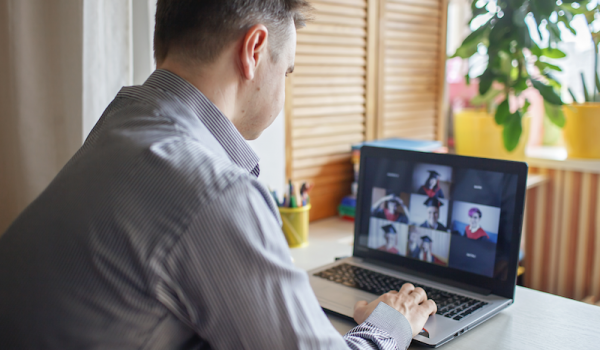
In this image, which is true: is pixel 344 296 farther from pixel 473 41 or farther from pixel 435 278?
pixel 473 41

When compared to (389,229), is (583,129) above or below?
above

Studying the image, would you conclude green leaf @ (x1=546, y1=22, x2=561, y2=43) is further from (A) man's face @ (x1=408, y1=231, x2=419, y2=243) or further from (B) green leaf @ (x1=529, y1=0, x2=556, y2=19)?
(A) man's face @ (x1=408, y1=231, x2=419, y2=243)

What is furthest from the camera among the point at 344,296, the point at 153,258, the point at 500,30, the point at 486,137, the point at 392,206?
the point at 486,137

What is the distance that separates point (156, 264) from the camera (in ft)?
1.76

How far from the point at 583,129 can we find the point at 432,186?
1.13 m

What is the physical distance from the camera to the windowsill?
187cm

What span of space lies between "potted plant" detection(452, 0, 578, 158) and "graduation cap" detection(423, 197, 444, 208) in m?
0.87

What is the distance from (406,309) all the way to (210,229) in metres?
0.45

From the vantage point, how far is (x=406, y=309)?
2.81ft

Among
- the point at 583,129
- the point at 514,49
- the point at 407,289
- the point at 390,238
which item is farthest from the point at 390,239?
the point at 583,129

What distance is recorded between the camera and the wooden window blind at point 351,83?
1.69m

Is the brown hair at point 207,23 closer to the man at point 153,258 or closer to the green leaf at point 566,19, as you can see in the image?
the man at point 153,258

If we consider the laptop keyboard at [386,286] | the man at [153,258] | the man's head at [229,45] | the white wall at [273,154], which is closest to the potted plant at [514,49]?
the white wall at [273,154]

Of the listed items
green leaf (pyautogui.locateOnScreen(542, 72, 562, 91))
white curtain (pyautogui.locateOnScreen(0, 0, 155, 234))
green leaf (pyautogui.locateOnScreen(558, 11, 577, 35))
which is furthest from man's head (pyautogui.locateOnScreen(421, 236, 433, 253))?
green leaf (pyautogui.locateOnScreen(542, 72, 562, 91))
